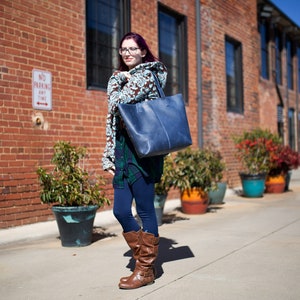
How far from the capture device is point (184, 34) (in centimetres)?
947

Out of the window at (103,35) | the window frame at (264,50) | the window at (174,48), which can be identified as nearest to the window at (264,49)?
the window frame at (264,50)

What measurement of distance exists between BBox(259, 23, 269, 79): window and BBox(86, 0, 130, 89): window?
7.81 m

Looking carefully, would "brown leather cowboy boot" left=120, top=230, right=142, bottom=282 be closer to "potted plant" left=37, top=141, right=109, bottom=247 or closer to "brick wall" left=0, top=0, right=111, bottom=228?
"potted plant" left=37, top=141, right=109, bottom=247

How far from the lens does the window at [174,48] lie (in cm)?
901

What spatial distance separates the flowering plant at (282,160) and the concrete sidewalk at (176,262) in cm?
328

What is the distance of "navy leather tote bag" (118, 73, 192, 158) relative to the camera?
3.10m

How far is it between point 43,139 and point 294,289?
4047mm

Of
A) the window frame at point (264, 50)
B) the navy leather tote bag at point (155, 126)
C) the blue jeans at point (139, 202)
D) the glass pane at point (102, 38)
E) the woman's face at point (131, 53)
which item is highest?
the window frame at point (264, 50)

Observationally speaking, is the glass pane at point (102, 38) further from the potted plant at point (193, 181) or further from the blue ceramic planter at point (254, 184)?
the blue ceramic planter at point (254, 184)

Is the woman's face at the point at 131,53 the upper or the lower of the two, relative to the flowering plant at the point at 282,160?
upper

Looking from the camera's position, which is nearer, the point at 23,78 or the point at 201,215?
the point at 23,78

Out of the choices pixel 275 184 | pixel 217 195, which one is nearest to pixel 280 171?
pixel 275 184

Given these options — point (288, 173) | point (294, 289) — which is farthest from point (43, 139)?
point (288, 173)

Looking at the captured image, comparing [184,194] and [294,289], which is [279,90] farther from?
[294,289]
